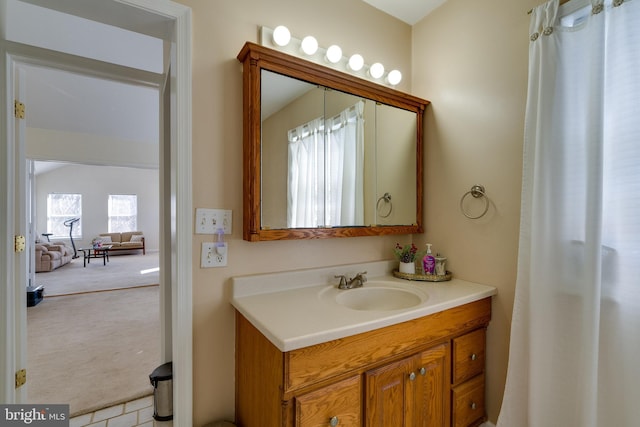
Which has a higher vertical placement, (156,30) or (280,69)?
(156,30)

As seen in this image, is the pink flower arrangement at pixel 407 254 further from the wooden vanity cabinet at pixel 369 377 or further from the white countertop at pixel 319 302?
the wooden vanity cabinet at pixel 369 377

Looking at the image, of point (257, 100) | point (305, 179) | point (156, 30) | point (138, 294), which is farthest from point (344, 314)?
point (138, 294)

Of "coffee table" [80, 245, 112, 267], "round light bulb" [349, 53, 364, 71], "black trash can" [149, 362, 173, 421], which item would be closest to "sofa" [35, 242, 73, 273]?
"coffee table" [80, 245, 112, 267]

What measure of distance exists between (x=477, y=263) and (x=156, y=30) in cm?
202

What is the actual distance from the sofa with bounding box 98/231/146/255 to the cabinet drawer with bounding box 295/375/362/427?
951 cm

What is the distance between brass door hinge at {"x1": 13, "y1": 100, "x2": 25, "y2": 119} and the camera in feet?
4.76

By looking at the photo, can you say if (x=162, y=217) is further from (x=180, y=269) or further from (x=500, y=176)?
(x=500, y=176)

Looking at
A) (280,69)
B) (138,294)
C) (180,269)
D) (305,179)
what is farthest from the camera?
(138,294)

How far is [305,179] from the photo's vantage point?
4.76ft

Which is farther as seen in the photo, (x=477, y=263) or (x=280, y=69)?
(x=477, y=263)

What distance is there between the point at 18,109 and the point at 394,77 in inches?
84.0

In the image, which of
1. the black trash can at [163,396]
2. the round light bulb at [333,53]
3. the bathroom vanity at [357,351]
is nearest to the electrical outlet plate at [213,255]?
the bathroom vanity at [357,351]

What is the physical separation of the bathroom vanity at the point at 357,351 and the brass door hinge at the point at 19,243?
1176 mm

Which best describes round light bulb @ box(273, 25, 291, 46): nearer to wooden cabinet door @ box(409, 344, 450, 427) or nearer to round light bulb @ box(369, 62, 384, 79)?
round light bulb @ box(369, 62, 384, 79)
